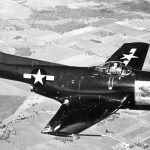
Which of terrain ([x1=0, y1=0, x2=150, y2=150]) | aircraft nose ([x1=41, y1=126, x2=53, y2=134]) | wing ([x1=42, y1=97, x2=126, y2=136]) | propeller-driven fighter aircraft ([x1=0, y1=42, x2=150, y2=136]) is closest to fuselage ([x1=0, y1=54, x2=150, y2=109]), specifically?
propeller-driven fighter aircraft ([x1=0, y1=42, x2=150, y2=136])

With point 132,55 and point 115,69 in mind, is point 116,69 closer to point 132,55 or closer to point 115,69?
Result: point 115,69

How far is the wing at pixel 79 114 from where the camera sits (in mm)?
23016

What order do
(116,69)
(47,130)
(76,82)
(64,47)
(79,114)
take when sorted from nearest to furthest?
Answer: (47,130)
(79,114)
(116,69)
(76,82)
(64,47)

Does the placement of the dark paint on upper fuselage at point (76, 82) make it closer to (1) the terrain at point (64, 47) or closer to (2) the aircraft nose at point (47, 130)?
(1) the terrain at point (64, 47)

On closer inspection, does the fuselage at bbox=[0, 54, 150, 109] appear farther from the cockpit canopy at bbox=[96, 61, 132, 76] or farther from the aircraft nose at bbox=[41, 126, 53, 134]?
the aircraft nose at bbox=[41, 126, 53, 134]

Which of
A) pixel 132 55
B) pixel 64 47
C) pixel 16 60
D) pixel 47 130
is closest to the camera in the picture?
pixel 47 130

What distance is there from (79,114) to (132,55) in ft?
30.9

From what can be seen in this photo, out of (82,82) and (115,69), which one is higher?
(115,69)

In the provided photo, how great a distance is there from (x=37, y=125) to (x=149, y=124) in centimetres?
1119

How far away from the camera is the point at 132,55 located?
32500 millimetres

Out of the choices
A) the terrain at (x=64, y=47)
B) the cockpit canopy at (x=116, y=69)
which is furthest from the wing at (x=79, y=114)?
the cockpit canopy at (x=116, y=69)

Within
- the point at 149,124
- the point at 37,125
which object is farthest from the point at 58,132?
the point at 149,124

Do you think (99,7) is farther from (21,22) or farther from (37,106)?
(37,106)

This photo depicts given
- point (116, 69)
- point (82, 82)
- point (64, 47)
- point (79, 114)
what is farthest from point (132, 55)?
point (64, 47)
